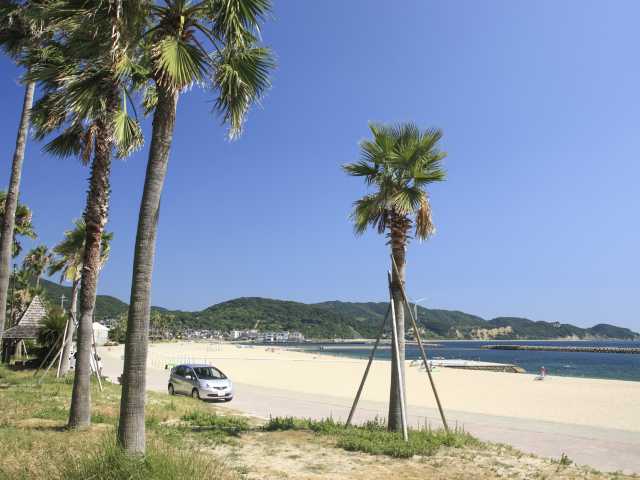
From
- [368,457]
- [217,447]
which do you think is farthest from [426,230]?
[217,447]

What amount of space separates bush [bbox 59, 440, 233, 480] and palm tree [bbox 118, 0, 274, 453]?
1.91 feet

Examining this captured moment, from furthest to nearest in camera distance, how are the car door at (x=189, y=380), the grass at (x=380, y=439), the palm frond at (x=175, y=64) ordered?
1. the car door at (x=189, y=380)
2. the grass at (x=380, y=439)
3. the palm frond at (x=175, y=64)

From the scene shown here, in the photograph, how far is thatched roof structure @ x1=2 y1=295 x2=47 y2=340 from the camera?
3006 centimetres

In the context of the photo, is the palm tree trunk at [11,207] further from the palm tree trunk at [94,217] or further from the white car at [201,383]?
the white car at [201,383]

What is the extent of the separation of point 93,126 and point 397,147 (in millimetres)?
7452

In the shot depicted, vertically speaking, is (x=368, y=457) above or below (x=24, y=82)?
below

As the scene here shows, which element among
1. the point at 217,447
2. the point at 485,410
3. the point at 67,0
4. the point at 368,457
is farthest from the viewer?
the point at 485,410

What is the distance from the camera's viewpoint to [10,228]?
12773 millimetres

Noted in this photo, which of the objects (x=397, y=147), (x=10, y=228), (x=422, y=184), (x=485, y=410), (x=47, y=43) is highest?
(x=47, y=43)

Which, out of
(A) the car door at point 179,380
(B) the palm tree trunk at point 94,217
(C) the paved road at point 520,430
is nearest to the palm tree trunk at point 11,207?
(B) the palm tree trunk at point 94,217

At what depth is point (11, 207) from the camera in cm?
1284

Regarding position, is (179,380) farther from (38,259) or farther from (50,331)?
(38,259)

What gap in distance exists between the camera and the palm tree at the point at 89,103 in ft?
23.8

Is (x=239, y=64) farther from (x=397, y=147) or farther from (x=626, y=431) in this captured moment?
(x=626, y=431)
